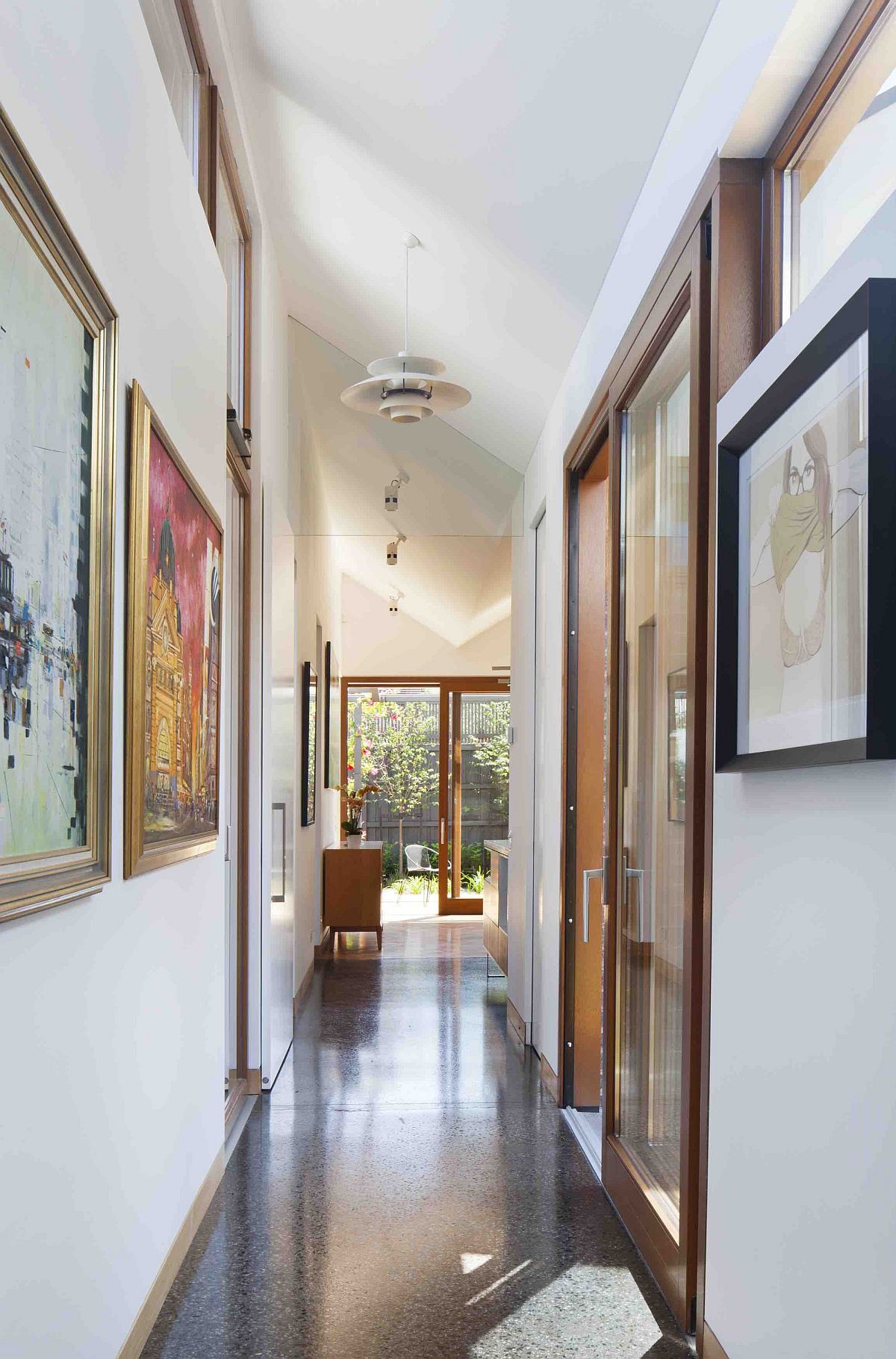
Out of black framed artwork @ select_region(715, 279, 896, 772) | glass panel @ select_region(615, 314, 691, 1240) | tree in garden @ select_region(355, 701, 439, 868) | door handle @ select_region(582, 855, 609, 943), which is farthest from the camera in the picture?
tree in garden @ select_region(355, 701, 439, 868)

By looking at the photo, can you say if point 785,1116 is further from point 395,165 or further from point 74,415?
point 395,165

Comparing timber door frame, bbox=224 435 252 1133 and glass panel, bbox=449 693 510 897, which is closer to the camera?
timber door frame, bbox=224 435 252 1133

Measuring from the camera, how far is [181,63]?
3455 millimetres

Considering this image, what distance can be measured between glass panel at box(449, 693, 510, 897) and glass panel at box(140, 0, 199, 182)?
7.21 metres

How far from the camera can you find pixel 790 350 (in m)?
1.83

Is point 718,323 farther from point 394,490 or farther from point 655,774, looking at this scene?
point 394,490

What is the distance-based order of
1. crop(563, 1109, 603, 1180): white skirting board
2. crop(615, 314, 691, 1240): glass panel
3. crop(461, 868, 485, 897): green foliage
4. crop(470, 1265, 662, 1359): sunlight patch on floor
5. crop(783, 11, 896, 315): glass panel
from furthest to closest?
1. crop(461, 868, 485, 897): green foliage
2. crop(563, 1109, 603, 1180): white skirting board
3. crop(615, 314, 691, 1240): glass panel
4. crop(470, 1265, 662, 1359): sunlight patch on floor
5. crop(783, 11, 896, 315): glass panel

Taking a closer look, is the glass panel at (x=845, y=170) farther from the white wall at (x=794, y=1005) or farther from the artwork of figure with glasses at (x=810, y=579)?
the artwork of figure with glasses at (x=810, y=579)

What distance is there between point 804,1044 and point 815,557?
74 centimetres

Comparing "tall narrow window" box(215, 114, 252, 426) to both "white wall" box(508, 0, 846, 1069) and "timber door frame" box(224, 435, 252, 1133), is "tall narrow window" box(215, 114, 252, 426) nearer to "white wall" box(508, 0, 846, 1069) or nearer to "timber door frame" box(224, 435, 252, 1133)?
"timber door frame" box(224, 435, 252, 1133)

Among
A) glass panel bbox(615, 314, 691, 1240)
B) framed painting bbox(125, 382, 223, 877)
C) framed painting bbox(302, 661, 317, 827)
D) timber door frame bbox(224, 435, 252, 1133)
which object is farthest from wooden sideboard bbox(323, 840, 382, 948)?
glass panel bbox(615, 314, 691, 1240)

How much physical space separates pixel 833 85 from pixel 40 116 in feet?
4.19

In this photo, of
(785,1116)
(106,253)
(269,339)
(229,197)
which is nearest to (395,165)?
(229,197)

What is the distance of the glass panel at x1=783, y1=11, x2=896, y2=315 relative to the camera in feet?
5.72
